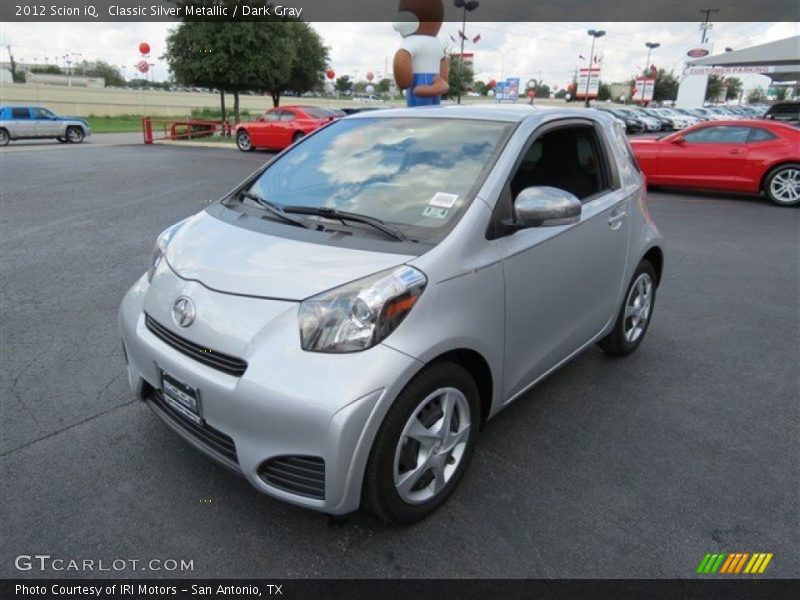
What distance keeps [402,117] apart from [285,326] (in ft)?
5.64

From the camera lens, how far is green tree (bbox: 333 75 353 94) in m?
110

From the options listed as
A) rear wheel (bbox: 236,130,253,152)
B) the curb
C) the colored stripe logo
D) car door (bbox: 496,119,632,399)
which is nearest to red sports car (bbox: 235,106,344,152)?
rear wheel (bbox: 236,130,253,152)

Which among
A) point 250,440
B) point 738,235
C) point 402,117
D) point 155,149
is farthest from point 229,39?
point 250,440

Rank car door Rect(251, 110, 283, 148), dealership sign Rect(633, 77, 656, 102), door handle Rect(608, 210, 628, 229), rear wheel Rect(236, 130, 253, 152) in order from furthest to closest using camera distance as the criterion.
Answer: dealership sign Rect(633, 77, 656, 102) < rear wheel Rect(236, 130, 253, 152) < car door Rect(251, 110, 283, 148) < door handle Rect(608, 210, 628, 229)

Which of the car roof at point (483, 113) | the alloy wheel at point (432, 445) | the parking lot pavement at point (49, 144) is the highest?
the car roof at point (483, 113)

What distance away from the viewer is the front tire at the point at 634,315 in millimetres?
3895

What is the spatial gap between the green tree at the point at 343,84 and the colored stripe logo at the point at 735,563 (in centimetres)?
11403

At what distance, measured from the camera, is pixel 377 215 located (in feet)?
8.82

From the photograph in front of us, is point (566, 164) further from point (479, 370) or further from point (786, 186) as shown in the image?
point (786, 186)

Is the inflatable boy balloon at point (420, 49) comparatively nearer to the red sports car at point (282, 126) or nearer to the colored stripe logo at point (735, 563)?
the colored stripe logo at point (735, 563)

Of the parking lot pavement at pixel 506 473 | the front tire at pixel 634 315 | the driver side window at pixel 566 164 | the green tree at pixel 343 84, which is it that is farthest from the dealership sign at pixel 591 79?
the green tree at pixel 343 84

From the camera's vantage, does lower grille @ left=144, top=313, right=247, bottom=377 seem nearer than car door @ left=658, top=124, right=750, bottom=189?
Yes

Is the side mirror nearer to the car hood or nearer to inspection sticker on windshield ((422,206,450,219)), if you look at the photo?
inspection sticker on windshield ((422,206,450,219))
